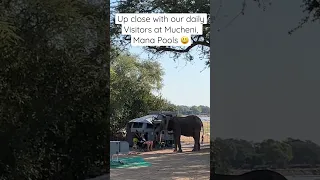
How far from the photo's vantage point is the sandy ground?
3.81m

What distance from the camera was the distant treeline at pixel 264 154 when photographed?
380cm

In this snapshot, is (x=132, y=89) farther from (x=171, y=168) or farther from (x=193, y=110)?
(x=171, y=168)

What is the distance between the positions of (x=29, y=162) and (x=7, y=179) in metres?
0.27

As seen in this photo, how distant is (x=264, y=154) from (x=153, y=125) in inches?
42.9

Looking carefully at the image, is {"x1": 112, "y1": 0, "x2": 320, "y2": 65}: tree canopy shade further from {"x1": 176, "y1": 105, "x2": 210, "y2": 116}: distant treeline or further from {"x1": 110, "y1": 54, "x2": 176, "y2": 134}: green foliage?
{"x1": 176, "y1": 105, "x2": 210, "y2": 116}: distant treeline

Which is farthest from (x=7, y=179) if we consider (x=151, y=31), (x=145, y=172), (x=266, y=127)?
(x=266, y=127)

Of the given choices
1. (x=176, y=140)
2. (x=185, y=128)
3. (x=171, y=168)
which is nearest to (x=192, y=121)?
(x=185, y=128)

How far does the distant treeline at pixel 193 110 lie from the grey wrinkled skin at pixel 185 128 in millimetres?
57

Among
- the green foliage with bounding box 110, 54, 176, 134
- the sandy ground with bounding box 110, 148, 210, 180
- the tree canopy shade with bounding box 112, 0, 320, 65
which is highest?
the tree canopy shade with bounding box 112, 0, 320, 65

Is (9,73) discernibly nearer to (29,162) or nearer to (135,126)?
(29,162)

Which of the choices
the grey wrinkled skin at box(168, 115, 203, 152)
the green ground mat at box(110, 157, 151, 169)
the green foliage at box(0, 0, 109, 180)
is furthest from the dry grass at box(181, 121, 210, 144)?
the green foliage at box(0, 0, 109, 180)

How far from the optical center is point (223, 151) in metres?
3.81

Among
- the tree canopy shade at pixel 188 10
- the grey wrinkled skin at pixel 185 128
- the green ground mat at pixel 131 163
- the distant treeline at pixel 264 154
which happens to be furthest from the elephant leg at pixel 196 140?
the tree canopy shade at pixel 188 10

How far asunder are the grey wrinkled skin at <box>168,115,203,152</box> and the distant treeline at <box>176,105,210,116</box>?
57mm
